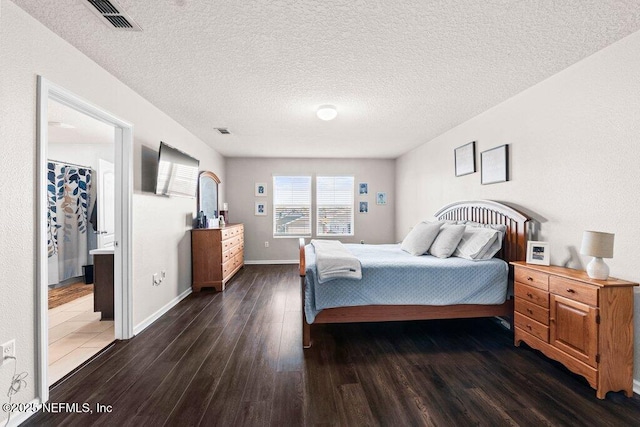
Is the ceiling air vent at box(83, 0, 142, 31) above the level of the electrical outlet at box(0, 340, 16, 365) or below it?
above

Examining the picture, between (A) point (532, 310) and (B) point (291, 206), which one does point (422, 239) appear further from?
(B) point (291, 206)

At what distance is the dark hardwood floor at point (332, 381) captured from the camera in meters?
1.68

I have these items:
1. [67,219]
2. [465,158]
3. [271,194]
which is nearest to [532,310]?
[465,158]

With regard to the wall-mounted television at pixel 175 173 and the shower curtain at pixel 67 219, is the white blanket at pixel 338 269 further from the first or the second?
the shower curtain at pixel 67 219

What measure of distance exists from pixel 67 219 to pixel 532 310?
6.46 meters

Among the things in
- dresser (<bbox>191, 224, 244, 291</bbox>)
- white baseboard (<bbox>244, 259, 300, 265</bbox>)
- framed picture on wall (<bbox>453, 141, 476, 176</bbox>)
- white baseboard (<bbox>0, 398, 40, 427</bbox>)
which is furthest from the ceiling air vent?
white baseboard (<bbox>244, 259, 300, 265</bbox>)

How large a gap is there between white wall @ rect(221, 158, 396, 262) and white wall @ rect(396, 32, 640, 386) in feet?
10.1

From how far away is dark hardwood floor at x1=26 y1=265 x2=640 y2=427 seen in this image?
5.51ft

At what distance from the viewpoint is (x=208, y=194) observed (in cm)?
501

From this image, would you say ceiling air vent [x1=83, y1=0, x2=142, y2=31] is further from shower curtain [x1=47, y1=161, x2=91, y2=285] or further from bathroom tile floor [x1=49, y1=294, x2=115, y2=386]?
shower curtain [x1=47, y1=161, x2=91, y2=285]

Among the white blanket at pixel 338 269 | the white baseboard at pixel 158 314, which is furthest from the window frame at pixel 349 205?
the white blanket at pixel 338 269

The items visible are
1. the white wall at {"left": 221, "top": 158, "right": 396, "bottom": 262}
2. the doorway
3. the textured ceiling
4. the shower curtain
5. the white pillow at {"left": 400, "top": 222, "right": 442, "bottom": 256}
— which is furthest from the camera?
the white wall at {"left": 221, "top": 158, "right": 396, "bottom": 262}

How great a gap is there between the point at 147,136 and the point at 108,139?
222cm

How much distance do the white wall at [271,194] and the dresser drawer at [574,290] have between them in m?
4.30
